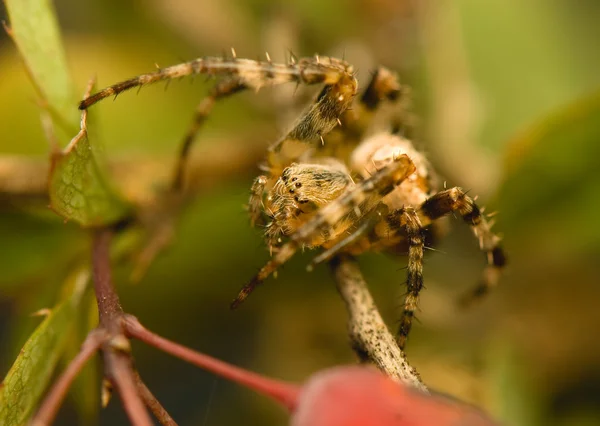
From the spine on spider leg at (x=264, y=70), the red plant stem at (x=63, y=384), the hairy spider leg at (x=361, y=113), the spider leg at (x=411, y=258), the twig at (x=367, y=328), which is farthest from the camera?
the hairy spider leg at (x=361, y=113)

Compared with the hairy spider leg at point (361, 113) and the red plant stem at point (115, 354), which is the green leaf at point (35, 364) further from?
the hairy spider leg at point (361, 113)

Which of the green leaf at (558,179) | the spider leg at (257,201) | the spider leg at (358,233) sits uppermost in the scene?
the green leaf at (558,179)

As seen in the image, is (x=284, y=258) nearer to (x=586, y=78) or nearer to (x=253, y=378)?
(x=253, y=378)

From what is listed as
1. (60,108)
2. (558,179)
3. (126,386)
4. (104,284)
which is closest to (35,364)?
(104,284)

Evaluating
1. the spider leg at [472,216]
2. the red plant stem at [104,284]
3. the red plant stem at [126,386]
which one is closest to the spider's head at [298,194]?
the spider leg at [472,216]

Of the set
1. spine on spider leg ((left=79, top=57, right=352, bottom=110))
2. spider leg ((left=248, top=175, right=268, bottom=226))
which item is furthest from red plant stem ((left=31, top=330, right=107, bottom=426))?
spine on spider leg ((left=79, top=57, right=352, bottom=110))

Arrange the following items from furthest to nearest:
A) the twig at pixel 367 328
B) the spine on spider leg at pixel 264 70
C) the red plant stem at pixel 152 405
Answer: the spine on spider leg at pixel 264 70, the twig at pixel 367 328, the red plant stem at pixel 152 405

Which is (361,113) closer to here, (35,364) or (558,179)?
(558,179)

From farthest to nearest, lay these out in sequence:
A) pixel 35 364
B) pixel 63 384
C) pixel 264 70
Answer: pixel 264 70 < pixel 35 364 < pixel 63 384
